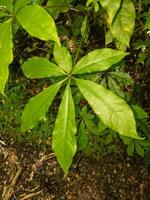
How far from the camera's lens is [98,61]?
4.03 ft

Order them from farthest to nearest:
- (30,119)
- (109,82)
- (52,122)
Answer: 1. (52,122)
2. (109,82)
3. (30,119)

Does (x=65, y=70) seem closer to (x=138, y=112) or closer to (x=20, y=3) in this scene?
(x=20, y=3)

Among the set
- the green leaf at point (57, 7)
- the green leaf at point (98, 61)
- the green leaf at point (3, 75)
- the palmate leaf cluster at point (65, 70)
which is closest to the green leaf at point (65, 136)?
the palmate leaf cluster at point (65, 70)

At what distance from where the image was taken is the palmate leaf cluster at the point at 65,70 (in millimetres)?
1013

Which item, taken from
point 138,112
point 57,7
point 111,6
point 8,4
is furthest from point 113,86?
point 8,4

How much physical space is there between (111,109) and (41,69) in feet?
1.09

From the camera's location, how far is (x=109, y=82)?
5.64 ft

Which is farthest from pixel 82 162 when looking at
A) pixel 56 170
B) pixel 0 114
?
pixel 0 114

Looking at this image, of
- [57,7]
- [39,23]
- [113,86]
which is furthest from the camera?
[113,86]

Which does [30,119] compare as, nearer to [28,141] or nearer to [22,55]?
[28,141]

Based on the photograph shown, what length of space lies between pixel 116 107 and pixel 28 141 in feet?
4.58

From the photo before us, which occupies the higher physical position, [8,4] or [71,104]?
[8,4]

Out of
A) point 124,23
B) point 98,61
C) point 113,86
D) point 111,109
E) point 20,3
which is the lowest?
point 113,86

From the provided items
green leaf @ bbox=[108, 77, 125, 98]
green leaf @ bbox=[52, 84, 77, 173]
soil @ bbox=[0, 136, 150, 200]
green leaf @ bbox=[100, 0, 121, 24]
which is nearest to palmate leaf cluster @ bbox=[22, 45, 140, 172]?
green leaf @ bbox=[52, 84, 77, 173]
